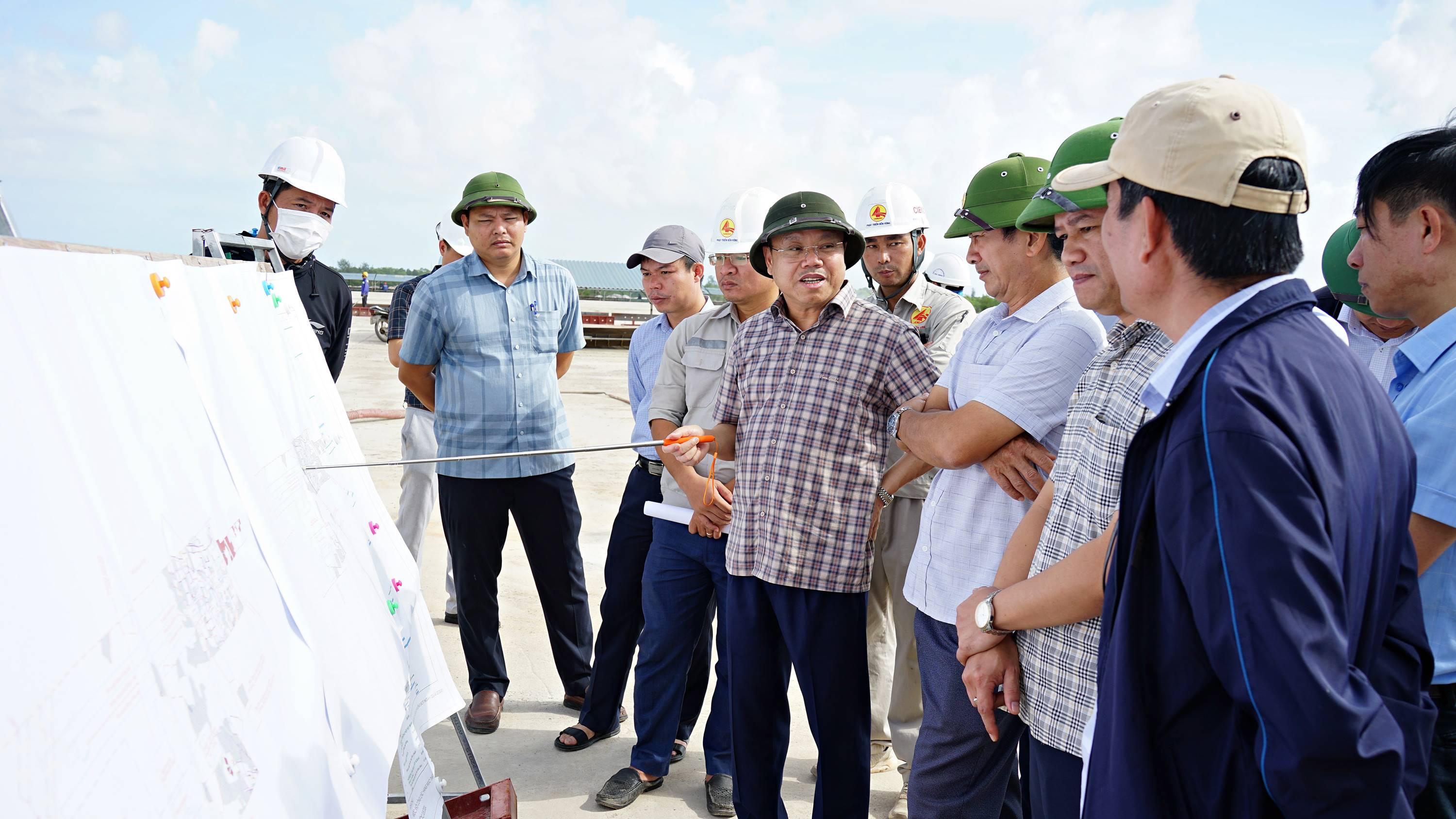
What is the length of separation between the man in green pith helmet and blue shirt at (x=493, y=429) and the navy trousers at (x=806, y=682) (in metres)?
1.42

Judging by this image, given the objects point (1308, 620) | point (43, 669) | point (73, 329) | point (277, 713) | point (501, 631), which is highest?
point (73, 329)

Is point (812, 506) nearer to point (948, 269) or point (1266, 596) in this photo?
point (1266, 596)

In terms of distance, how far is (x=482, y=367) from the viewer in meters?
3.76

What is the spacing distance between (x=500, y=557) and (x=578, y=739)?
33.5 inches

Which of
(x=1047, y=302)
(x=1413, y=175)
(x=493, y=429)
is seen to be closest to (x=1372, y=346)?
(x=1047, y=302)

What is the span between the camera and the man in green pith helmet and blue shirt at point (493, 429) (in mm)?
3736

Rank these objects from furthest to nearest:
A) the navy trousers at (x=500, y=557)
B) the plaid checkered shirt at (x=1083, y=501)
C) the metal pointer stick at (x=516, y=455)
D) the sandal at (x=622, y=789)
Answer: the navy trousers at (x=500, y=557)
the sandal at (x=622, y=789)
the metal pointer stick at (x=516, y=455)
the plaid checkered shirt at (x=1083, y=501)

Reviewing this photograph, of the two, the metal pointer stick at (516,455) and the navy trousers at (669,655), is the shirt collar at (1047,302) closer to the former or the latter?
the metal pointer stick at (516,455)

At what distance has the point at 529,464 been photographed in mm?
3734

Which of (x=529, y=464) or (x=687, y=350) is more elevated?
(x=687, y=350)

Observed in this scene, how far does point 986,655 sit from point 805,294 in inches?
46.9

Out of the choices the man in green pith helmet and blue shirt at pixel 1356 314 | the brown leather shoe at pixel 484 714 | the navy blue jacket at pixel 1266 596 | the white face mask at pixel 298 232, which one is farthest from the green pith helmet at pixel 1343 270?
the white face mask at pixel 298 232

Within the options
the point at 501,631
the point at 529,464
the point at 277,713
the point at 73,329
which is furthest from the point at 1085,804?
the point at 501,631

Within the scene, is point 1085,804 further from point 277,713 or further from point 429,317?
point 429,317
